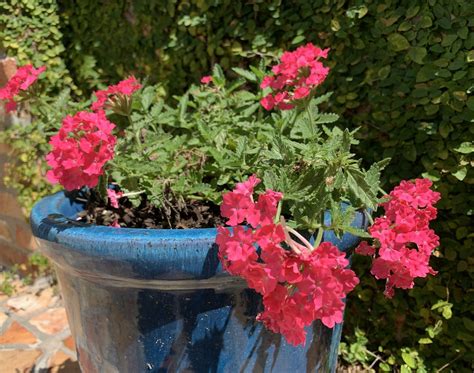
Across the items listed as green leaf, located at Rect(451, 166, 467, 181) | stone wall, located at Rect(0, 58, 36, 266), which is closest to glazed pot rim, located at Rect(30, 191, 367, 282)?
Answer: green leaf, located at Rect(451, 166, 467, 181)

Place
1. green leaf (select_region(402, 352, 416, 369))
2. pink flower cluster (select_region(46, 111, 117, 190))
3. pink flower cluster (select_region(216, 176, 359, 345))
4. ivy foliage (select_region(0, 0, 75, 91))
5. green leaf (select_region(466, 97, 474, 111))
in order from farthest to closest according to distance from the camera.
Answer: ivy foliage (select_region(0, 0, 75, 91)) < green leaf (select_region(402, 352, 416, 369)) < green leaf (select_region(466, 97, 474, 111)) < pink flower cluster (select_region(46, 111, 117, 190)) < pink flower cluster (select_region(216, 176, 359, 345))

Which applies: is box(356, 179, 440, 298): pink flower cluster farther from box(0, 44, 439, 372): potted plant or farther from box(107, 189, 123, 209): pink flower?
box(107, 189, 123, 209): pink flower

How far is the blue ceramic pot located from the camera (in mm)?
1104

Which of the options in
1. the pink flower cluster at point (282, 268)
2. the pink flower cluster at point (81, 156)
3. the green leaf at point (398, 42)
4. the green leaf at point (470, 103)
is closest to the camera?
the pink flower cluster at point (282, 268)

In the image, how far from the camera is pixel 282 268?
37.5 inches

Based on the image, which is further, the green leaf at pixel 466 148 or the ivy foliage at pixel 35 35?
the ivy foliage at pixel 35 35

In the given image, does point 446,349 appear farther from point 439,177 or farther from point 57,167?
point 57,167

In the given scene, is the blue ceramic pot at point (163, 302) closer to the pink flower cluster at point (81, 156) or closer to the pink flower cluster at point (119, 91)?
the pink flower cluster at point (81, 156)

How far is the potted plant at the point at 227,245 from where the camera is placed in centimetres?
99

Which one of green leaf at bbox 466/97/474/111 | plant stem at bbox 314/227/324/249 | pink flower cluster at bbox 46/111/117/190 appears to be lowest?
plant stem at bbox 314/227/324/249

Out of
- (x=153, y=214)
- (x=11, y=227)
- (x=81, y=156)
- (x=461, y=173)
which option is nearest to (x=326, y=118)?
(x=461, y=173)

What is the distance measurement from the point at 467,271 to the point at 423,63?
0.69 m

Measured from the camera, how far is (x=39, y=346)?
2.40 metres

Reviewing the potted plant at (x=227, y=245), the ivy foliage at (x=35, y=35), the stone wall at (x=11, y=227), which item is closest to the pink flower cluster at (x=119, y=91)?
the potted plant at (x=227, y=245)
